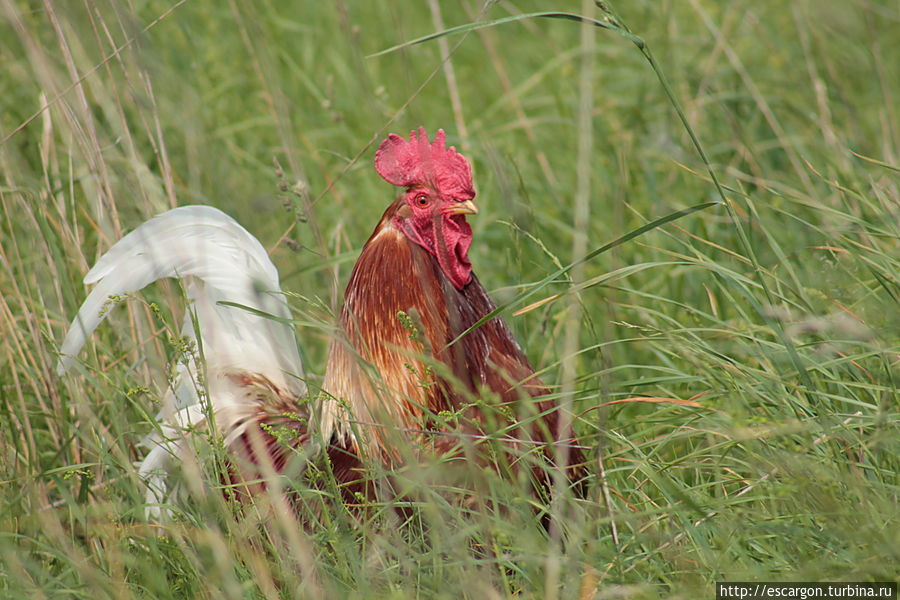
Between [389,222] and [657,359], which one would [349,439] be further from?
A: [657,359]

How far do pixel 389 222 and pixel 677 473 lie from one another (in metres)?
1.06

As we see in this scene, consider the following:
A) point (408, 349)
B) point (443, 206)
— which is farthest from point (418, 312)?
point (443, 206)

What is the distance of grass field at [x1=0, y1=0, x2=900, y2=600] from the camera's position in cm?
182

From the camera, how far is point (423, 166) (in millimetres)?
2518

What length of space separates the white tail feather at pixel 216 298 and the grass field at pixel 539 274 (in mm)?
117

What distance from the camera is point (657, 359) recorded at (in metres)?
3.24

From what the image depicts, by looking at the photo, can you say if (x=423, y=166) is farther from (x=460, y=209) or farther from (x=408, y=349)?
(x=408, y=349)

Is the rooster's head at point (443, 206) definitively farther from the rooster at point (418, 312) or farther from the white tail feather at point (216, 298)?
the white tail feather at point (216, 298)

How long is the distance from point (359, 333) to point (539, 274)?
1280 millimetres

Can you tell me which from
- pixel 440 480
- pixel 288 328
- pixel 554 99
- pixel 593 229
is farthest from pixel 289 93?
pixel 440 480

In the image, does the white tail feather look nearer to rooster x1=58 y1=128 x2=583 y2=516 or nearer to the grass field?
rooster x1=58 y1=128 x2=583 y2=516

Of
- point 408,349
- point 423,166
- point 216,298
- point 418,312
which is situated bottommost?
point 408,349

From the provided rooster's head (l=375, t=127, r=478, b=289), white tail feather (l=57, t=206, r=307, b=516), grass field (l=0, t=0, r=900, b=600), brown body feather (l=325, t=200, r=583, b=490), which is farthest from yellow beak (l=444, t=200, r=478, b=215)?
white tail feather (l=57, t=206, r=307, b=516)

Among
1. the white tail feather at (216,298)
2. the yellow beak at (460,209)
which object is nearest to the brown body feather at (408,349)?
the yellow beak at (460,209)
